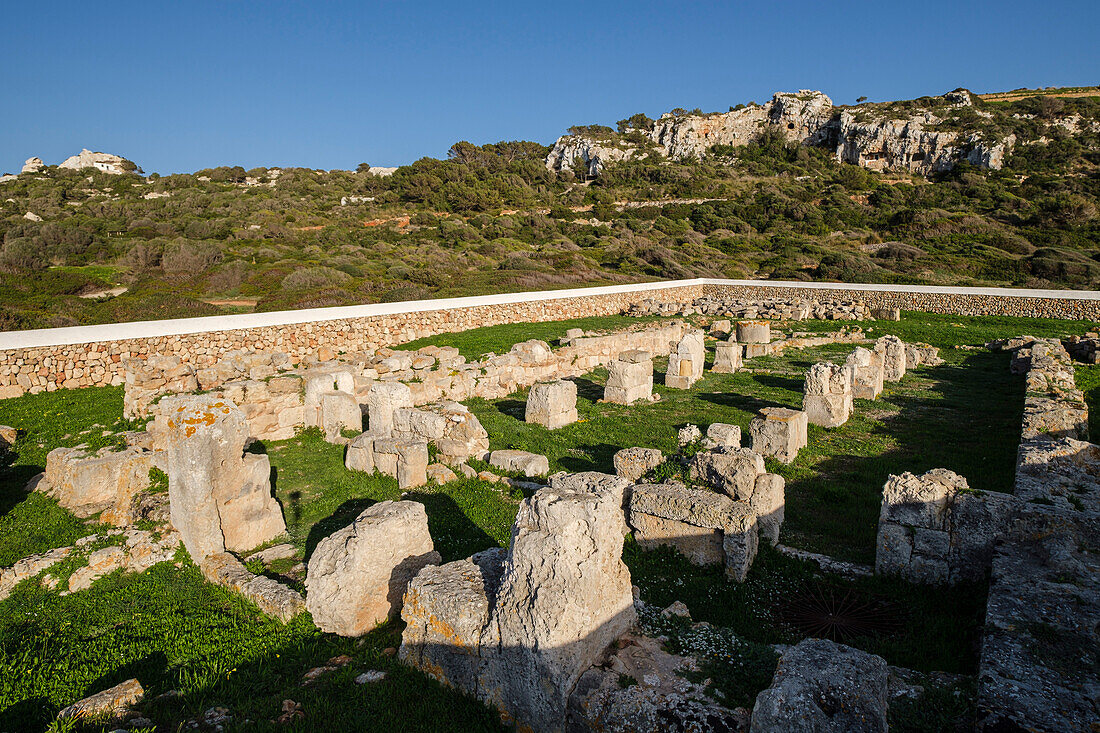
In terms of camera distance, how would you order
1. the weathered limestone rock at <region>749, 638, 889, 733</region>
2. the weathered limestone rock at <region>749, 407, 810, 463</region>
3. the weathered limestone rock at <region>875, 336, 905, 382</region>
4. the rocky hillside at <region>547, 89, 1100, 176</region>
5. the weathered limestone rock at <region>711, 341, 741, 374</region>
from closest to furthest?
the weathered limestone rock at <region>749, 638, 889, 733</region>, the weathered limestone rock at <region>749, 407, 810, 463</region>, the weathered limestone rock at <region>875, 336, 905, 382</region>, the weathered limestone rock at <region>711, 341, 741, 374</region>, the rocky hillside at <region>547, 89, 1100, 176</region>

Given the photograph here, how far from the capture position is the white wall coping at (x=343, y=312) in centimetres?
1614

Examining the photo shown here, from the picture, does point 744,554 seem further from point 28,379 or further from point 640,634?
point 28,379

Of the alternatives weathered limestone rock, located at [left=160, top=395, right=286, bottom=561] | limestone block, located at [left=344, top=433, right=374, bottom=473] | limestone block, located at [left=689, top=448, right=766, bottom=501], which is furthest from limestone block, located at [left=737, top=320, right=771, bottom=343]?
weathered limestone rock, located at [left=160, top=395, right=286, bottom=561]

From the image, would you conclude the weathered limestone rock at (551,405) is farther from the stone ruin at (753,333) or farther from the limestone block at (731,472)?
the stone ruin at (753,333)

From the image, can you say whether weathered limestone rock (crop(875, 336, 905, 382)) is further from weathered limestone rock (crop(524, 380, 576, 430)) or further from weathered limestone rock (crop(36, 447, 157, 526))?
weathered limestone rock (crop(36, 447, 157, 526))

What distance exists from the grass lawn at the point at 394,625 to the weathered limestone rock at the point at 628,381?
55 centimetres

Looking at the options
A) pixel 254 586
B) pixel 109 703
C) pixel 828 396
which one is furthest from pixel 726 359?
pixel 109 703

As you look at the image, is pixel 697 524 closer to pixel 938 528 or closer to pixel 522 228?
pixel 938 528

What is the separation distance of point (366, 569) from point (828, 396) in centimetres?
1010

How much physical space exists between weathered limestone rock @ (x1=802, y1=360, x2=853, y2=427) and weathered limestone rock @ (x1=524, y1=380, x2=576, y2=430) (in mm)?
4801

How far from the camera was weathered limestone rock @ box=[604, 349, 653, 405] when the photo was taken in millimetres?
14055

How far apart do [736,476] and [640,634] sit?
3.06 metres

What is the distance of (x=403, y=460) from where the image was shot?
909cm

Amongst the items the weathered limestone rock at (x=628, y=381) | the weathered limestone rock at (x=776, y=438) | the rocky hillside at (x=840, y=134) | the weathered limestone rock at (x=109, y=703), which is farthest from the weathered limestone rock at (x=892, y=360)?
the rocky hillside at (x=840, y=134)
